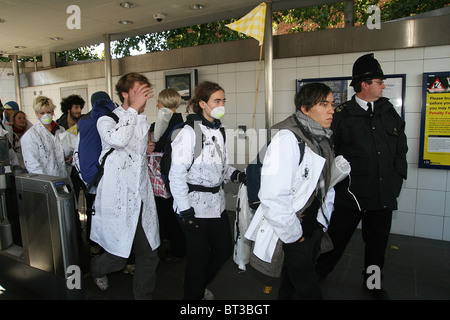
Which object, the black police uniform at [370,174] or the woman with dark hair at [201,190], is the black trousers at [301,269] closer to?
the woman with dark hair at [201,190]

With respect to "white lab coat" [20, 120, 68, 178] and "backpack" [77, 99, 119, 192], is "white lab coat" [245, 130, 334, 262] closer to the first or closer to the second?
"backpack" [77, 99, 119, 192]

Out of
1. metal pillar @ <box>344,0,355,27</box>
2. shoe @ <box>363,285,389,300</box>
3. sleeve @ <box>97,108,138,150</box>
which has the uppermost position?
metal pillar @ <box>344,0,355,27</box>

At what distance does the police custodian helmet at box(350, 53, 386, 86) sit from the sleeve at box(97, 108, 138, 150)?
1974mm

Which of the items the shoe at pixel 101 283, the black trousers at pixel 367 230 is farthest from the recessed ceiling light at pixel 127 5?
the black trousers at pixel 367 230

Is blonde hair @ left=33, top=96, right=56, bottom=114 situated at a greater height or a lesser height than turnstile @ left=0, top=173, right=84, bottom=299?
greater

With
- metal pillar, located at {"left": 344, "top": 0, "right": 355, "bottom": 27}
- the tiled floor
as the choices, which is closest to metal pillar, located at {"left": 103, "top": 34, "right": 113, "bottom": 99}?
the tiled floor

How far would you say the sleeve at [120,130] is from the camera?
232 cm

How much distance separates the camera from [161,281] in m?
3.18

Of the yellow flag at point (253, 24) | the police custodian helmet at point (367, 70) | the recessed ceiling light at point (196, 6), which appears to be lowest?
the police custodian helmet at point (367, 70)

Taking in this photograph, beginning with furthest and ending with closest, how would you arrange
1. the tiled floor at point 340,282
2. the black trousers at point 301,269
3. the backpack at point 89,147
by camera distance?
1. the tiled floor at point 340,282
2. the backpack at point 89,147
3. the black trousers at point 301,269

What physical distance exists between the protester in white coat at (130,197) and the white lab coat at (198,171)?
0.37 metres

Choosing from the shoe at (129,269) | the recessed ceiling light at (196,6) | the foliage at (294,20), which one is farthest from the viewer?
the foliage at (294,20)

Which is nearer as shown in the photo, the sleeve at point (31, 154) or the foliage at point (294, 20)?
the sleeve at point (31, 154)

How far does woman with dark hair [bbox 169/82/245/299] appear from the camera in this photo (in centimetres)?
223
